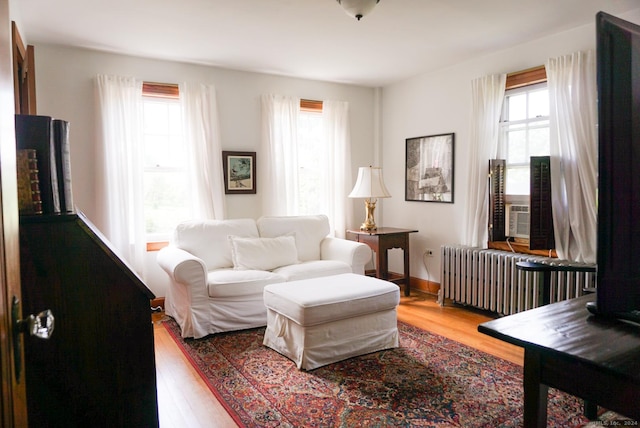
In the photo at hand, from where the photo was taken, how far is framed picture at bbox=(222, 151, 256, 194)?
458 centimetres

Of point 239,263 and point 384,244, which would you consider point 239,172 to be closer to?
point 239,263

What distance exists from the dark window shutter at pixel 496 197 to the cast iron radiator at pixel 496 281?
219 mm

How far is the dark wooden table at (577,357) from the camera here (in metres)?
0.96

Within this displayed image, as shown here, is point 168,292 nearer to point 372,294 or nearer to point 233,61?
point 372,294

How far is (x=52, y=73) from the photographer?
377cm

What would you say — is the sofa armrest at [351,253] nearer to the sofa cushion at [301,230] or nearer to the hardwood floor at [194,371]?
the sofa cushion at [301,230]

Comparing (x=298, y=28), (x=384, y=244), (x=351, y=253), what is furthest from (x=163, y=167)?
(x=384, y=244)

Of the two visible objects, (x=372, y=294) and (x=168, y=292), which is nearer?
(x=372, y=294)

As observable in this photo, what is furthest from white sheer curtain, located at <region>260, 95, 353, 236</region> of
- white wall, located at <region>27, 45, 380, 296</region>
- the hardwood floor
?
the hardwood floor

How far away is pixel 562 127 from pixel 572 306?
8.47 ft

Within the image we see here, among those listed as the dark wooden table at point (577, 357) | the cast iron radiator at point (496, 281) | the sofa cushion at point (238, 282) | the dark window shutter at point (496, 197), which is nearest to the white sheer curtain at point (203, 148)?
the sofa cushion at point (238, 282)

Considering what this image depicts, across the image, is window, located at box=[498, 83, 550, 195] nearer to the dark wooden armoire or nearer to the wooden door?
the dark wooden armoire

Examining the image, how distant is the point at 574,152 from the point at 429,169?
165 cm

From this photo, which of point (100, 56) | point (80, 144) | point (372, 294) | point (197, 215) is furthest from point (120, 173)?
point (372, 294)
